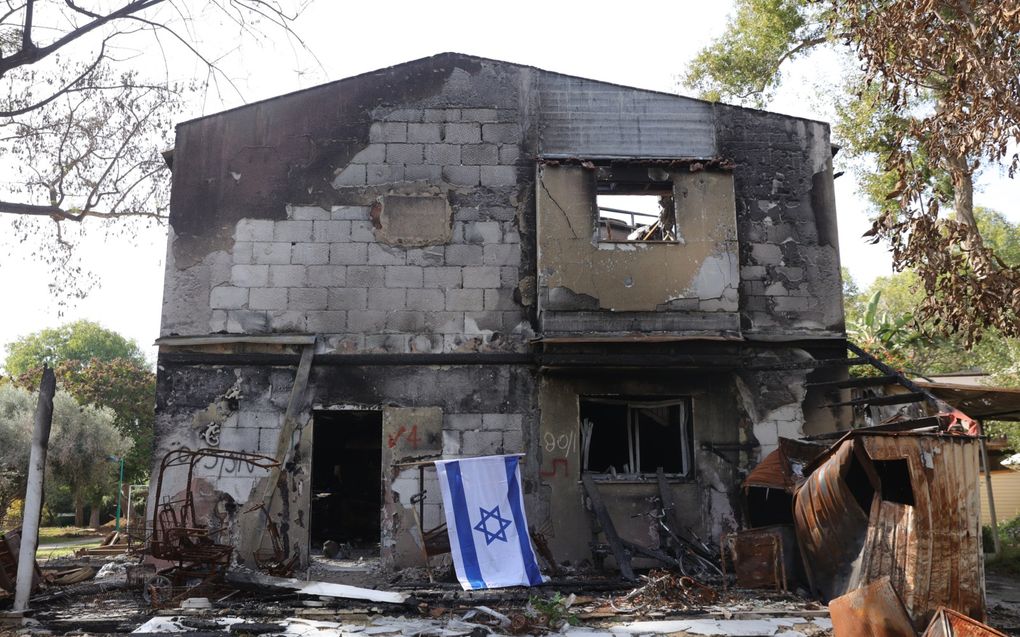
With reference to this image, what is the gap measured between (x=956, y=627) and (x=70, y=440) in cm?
2442

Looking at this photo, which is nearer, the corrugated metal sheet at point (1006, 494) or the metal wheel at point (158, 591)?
the metal wheel at point (158, 591)

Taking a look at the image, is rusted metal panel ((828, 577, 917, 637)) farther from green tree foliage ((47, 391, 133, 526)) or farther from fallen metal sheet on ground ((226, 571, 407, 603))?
green tree foliage ((47, 391, 133, 526))

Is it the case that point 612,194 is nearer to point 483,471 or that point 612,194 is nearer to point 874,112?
point 483,471

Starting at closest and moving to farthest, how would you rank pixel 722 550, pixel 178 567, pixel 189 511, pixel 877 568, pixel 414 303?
pixel 877 568, pixel 178 567, pixel 722 550, pixel 189 511, pixel 414 303

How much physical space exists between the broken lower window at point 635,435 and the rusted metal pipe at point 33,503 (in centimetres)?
648

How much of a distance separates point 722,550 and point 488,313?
4305 millimetres

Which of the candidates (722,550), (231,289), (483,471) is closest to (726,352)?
Answer: (722,550)

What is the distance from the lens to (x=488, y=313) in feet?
36.7

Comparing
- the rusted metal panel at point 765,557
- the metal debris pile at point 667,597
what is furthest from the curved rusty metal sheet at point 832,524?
the metal debris pile at point 667,597

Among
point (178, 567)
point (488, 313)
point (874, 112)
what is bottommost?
point (178, 567)

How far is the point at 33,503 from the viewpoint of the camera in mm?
8148

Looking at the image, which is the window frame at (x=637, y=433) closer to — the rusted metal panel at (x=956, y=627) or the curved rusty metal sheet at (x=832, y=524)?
the curved rusty metal sheet at (x=832, y=524)

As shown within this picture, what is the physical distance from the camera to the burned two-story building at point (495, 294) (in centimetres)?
1074

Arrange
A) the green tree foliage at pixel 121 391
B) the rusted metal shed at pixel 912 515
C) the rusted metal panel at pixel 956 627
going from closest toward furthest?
the rusted metal panel at pixel 956 627 < the rusted metal shed at pixel 912 515 < the green tree foliage at pixel 121 391
